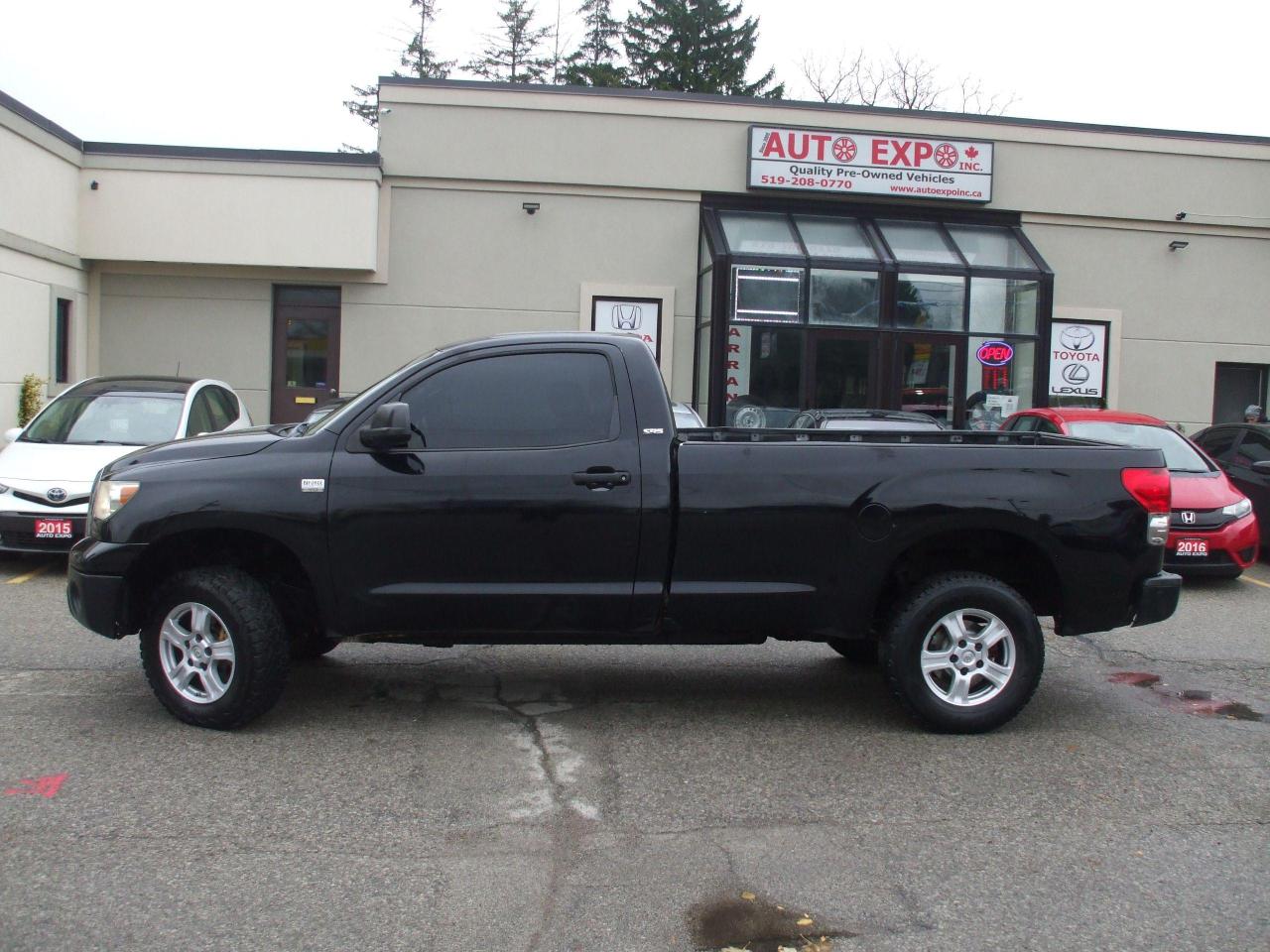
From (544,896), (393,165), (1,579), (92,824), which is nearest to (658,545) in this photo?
(544,896)

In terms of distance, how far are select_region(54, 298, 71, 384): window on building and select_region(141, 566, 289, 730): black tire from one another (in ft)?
41.3

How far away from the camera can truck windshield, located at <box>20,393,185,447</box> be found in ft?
34.3

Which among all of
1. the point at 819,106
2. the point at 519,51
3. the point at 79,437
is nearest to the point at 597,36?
the point at 519,51

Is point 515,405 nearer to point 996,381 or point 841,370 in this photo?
point 841,370

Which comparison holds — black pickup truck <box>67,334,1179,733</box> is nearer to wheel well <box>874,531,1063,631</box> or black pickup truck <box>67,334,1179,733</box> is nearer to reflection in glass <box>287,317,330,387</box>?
wheel well <box>874,531,1063,631</box>

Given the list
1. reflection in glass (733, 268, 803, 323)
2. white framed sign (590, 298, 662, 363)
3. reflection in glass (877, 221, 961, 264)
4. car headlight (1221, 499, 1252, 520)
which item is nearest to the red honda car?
car headlight (1221, 499, 1252, 520)

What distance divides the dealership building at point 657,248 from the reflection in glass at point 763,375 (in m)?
0.04

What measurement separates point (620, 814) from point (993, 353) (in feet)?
48.5

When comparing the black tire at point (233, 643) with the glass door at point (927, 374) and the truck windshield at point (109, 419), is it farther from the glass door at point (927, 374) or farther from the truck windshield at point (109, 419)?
the glass door at point (927, 374)

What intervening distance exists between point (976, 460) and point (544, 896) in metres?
3.04

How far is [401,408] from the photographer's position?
532cm

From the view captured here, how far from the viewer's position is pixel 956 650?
5.71 metres

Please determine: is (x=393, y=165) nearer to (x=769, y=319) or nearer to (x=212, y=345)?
(x=212, y=345)

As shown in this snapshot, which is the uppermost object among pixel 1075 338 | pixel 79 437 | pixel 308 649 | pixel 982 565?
pixel 1075 338
